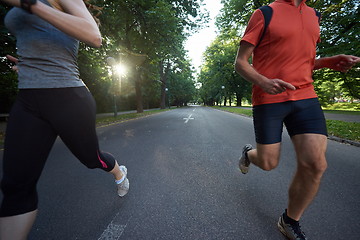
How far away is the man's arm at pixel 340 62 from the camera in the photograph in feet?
4.76

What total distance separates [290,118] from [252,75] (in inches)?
19.3

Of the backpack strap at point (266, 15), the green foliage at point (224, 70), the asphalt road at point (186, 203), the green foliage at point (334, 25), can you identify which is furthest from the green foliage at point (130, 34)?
the green foliage at point (224, 70)

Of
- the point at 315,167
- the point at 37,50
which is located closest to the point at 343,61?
the point at 315,167

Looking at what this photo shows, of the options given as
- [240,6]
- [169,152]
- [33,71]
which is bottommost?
[169,152]

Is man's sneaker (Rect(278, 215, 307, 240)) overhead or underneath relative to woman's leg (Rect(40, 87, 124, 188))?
underneath

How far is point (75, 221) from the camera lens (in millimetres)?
1662

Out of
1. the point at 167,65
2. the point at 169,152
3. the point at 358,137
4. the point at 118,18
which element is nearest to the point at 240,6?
the point at 118,18

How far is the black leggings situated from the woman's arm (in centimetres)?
37

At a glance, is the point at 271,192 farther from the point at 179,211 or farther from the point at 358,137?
the point at 358,137

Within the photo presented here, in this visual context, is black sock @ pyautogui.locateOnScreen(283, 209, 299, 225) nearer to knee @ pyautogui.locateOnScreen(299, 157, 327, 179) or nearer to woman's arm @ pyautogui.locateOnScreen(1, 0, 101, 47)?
knee @ pyautogui.locateOnScreen(299, 157, 327, 179)

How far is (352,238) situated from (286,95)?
4.36 ft

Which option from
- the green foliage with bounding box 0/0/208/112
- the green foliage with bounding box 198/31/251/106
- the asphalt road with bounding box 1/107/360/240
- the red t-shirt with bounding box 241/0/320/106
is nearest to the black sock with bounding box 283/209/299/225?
the asphalt road with bounding box 1/107/360/240

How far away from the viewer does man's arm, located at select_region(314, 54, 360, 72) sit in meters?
1.45

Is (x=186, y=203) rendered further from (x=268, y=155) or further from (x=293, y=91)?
(x=293, y=91)
